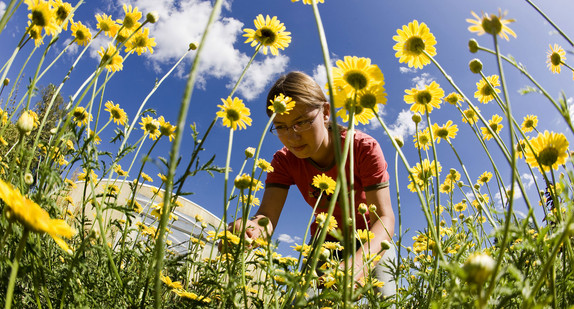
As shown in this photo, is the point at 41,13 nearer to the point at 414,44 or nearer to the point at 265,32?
the point at 265,32

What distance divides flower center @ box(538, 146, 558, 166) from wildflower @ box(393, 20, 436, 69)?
17.9 inches

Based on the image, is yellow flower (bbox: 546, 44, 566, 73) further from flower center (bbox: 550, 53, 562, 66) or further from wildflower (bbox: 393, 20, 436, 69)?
wildflower (bbox: 393, 20, 436, 69)

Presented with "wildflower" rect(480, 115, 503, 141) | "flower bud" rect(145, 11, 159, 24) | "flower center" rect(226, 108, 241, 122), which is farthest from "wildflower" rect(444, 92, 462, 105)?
"flower bud" rect(145, 11, 159, 24)

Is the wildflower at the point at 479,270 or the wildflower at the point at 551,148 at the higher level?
the wildflower at the point at 551,148

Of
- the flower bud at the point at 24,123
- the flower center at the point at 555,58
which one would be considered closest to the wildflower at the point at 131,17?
the flower bud at the point at 24,123

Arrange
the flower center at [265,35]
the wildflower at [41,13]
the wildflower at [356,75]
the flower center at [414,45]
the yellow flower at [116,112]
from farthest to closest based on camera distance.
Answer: the yellow flower at [116,112], the flower center at [265,35], the wildflower at [41,13], the flower center at [414,45], the wildflower at [356,75]

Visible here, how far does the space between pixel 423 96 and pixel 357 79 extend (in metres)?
0.48

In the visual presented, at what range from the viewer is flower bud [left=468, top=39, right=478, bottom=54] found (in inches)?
38.6

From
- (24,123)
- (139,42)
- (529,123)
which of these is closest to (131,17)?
(139,42)

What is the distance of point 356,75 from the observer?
0.93 meters

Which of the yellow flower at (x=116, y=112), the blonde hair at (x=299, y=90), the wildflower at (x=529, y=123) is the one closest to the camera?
the yellow flower at (x=116, y=112)

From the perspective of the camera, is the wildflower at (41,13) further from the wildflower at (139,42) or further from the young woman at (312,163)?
the young woman at (312,163)

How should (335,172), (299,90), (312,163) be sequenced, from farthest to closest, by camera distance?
(312,163) → (335,172) → (299,90)

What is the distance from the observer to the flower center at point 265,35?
1424 mm
